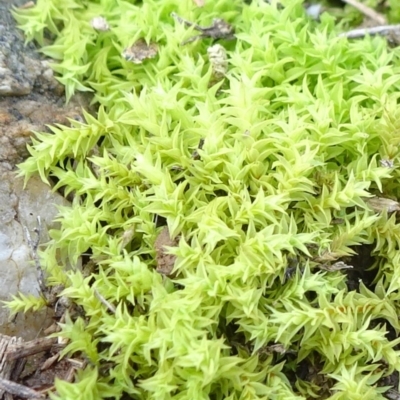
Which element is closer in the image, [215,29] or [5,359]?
[5,359]

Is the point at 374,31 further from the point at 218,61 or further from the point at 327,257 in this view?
the point at 327,257

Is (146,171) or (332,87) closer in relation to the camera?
(146,171)

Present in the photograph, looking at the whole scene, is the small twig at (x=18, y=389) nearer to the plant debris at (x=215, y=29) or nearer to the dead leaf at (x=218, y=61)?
the dead leaf at (x=218, y=61)

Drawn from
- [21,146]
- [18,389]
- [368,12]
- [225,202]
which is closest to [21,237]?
[21,146]

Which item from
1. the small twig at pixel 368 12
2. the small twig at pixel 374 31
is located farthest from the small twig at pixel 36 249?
the small twig at pixel 368 12

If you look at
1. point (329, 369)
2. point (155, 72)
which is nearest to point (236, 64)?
point (155, 72)

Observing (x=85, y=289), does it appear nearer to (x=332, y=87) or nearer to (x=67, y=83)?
(x=67, y=83)

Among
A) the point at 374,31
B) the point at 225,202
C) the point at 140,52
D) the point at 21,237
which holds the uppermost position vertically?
the point at 374,31
